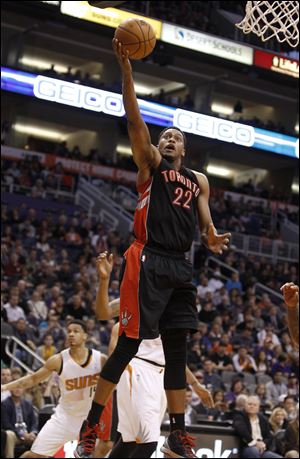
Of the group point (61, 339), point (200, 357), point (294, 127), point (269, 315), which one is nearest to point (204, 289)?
point (269, 315)

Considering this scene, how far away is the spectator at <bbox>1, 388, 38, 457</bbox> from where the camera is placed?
10.5m

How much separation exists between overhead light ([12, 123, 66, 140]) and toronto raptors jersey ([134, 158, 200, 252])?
26.4 metres

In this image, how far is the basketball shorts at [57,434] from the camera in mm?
8867

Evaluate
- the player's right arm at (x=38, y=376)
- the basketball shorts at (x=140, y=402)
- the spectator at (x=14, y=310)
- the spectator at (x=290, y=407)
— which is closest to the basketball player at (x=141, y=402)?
the basketball shorts at (x=140, y=402)

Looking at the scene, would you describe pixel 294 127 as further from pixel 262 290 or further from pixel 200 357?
pixel 200 357

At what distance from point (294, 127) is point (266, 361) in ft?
59.8

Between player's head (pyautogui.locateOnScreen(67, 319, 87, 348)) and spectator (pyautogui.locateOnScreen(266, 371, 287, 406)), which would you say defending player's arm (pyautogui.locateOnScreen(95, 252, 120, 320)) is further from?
spectator (pyautogui.locateOnScreen(266, 371, 287, 406))

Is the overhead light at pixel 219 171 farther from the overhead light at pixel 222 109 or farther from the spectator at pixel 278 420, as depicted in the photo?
the spectator at pixel 278 420

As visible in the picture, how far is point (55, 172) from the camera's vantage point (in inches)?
1049

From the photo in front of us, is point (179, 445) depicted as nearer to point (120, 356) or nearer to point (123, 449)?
point (120, 356)

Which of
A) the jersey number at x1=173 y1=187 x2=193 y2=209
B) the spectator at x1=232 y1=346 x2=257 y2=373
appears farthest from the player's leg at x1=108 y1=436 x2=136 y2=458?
the spectator at x1=232 y1=346 x2=257 y2=373

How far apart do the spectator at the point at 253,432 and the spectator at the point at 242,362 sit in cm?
496

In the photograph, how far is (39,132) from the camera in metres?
33.2

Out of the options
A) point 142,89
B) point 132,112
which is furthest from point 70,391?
point 142,89
